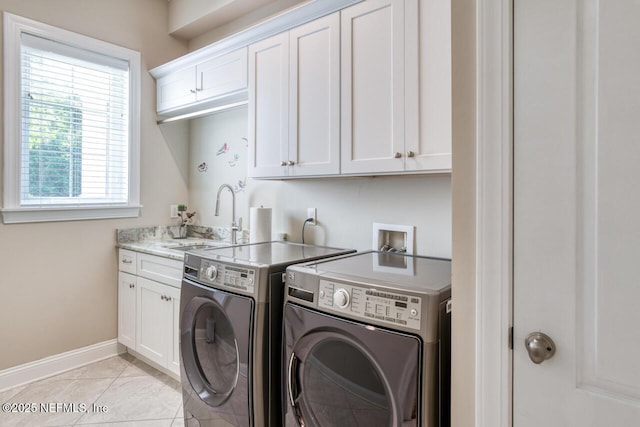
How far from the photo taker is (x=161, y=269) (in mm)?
2449

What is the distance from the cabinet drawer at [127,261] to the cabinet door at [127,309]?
4 cm

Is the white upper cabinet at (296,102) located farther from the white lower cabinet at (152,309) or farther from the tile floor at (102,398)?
the tile floor at (102,398)

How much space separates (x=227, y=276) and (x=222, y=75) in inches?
59.1

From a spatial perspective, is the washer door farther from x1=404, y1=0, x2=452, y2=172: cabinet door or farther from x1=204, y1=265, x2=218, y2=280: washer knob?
x1=404, y1=0, x2=452, y2=172: cabinet door

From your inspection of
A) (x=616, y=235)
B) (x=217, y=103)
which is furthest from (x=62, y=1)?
(x=616, y=235)

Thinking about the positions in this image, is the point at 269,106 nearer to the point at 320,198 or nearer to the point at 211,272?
the point at 320,198

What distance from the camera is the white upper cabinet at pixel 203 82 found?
2377 millimetres

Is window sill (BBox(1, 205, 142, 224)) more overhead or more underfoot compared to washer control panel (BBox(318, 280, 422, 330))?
more overhead

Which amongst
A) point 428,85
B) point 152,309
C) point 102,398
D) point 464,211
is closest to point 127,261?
point 152,309

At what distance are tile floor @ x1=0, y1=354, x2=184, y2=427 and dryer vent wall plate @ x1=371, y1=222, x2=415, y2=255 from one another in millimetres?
1535

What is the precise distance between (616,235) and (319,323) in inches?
36.4

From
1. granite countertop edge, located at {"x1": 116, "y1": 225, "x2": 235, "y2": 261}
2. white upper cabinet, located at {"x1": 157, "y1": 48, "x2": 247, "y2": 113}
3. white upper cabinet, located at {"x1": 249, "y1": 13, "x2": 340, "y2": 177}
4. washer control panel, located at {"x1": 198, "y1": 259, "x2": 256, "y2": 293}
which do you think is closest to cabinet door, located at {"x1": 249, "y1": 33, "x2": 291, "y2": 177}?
white upper cabinet, located at {"x1": 249, "y1": 13, "x2": 340, "y2": 177}

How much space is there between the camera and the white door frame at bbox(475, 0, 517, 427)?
0.87 m

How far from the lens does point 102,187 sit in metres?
2.84
